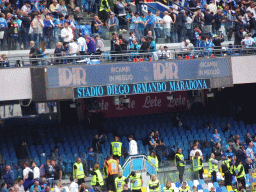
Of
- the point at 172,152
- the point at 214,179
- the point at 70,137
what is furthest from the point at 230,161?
the point at 70,137

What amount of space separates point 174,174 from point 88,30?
613cm

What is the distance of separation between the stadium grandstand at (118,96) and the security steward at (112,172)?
0.03m

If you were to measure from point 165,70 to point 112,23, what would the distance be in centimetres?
309

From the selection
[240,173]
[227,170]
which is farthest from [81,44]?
[240,173]

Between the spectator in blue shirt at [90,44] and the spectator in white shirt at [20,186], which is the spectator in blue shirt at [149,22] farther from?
the spectator in white shirt at [20,186]

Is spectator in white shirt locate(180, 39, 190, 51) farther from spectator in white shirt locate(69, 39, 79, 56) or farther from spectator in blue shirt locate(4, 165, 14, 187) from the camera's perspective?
spectator in blue shirt locate(4, 165, 14, 187)

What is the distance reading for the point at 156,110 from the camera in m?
27.7

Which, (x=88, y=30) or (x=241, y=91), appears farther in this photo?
(x=241, y=91)

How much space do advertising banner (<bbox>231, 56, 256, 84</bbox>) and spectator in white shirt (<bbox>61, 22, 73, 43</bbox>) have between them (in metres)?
6.27

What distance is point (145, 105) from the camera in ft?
90.3

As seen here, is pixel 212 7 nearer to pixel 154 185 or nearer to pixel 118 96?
pixel 118 96

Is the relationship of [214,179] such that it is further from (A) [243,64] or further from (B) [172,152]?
(A) [243,64]

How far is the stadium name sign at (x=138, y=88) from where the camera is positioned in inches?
830

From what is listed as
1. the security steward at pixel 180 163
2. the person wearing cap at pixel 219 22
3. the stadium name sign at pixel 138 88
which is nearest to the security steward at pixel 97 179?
the stadium name sign at pixel 138 88
